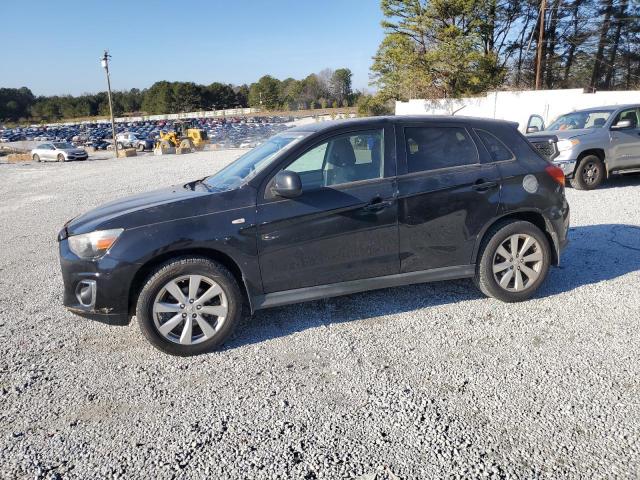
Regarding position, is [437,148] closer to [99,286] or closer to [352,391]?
[352,391]

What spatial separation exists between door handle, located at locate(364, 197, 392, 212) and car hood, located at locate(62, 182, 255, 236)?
3.06 feet

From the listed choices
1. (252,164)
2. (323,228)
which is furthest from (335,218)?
(252,164)

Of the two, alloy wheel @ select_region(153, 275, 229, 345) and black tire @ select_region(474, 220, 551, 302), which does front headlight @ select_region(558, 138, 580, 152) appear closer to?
black tire @ select_region(474, 220, 551, 302)

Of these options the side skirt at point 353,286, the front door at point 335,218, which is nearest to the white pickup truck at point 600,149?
the side skirt at point 353,286

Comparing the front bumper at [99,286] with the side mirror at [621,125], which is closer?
the front bumper at [99,286]

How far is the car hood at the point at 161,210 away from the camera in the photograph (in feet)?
11.1

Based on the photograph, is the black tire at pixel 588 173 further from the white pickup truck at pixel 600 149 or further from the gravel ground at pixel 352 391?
the gravel ground at pixel 352 391

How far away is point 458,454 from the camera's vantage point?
237 centimetres

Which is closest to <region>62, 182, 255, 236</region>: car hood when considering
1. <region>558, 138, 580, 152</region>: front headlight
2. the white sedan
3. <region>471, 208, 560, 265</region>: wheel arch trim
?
<region>471, 208, 560, 265</region>: wheel arch trim

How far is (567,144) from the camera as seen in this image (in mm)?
9234

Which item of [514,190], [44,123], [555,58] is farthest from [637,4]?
[44,123]

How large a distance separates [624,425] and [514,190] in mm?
2162

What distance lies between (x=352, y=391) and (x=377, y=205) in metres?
1.50

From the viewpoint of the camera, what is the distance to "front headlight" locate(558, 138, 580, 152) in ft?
30.1
